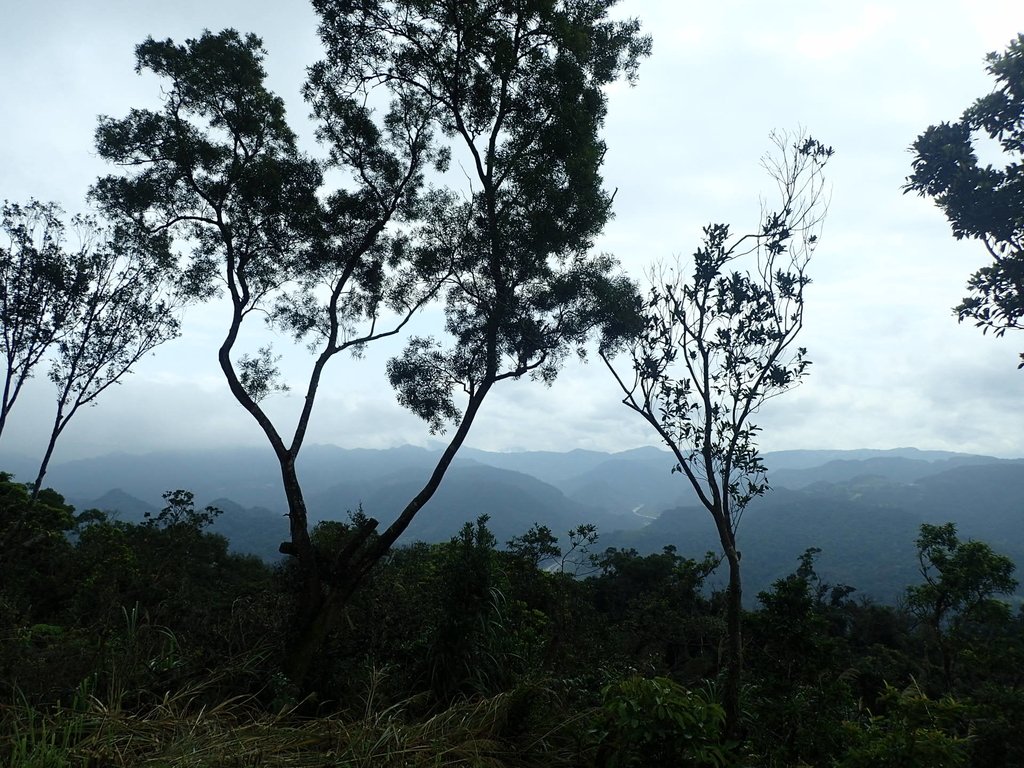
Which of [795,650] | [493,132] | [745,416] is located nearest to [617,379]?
[745,416]

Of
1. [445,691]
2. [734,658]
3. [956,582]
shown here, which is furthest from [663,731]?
[956,582]

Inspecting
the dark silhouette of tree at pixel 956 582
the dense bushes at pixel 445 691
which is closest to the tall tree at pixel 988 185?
the dense bushes at pixel 445 691

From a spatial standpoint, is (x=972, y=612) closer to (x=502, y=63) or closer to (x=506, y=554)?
(x=506, y=554)

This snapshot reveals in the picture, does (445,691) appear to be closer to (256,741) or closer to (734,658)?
(256,741)

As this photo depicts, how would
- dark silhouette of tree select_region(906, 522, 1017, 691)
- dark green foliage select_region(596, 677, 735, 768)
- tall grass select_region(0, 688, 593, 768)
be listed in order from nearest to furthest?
tall grass select_region(0, 688, 593, 768) → dark green foliage select_region(596, 677, 735, 768) → dark silhouette of tree select_region(906, 522, 1017, 691)

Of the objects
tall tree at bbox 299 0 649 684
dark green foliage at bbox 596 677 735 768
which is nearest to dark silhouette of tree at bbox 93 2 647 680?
tall tree at bbox 299 0 649 684

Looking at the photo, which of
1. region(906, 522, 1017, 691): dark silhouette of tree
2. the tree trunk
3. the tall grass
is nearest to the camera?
the tall grass

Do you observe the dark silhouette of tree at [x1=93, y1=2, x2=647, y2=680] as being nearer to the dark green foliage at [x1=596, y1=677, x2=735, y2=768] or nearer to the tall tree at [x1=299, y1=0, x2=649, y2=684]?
the tall tree at [x1=299, y1=0, x2=649, y2=684]

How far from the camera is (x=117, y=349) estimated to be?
16.4 m

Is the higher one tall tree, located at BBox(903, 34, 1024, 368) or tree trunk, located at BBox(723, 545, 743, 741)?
tall tree, located at BBox(903, 34, 1024, 368)

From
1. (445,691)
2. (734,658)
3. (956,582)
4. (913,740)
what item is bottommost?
(956,582)

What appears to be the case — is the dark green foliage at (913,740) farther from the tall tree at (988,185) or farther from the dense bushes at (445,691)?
the tall tree at (988,185)

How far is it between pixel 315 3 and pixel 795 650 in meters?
11.6

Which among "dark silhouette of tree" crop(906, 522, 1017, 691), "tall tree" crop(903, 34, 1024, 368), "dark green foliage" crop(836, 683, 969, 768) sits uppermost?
"tall tree" crop(903, 34, 1024, 368)
